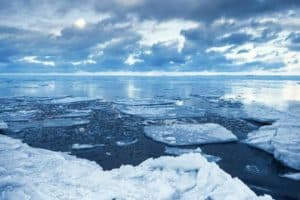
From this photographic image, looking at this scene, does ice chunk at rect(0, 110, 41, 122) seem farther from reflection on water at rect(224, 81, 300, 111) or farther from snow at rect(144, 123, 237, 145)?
reflection on water at rect(224, 81, 300, 111)

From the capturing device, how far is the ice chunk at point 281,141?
9.38 m

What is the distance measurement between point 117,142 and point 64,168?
3859 millimetres

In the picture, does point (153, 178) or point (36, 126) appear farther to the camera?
point (36, 126)

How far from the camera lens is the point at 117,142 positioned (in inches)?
445

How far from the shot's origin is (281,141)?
35.7 ft

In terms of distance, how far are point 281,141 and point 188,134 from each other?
3.55 m

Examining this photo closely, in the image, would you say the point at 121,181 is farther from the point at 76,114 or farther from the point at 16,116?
the point at 16,116

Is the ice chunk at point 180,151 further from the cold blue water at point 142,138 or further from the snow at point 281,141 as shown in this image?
the snow at point 281,141

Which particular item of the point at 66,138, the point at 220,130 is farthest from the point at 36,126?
the point at 220,130

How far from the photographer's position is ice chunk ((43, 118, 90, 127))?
14555 mm

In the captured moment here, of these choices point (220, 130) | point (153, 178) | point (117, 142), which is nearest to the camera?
point (153, 178)

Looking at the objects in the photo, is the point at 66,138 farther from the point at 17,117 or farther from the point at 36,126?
the point at 17,117

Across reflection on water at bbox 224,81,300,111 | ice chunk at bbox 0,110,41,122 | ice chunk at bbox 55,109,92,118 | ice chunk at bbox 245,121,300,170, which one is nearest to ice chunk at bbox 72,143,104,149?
ice chunk at bbox 245,121,300,170

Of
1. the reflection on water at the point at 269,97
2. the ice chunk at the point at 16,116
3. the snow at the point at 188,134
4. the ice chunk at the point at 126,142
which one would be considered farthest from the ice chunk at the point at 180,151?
the reflection on water at the point at 269,97
